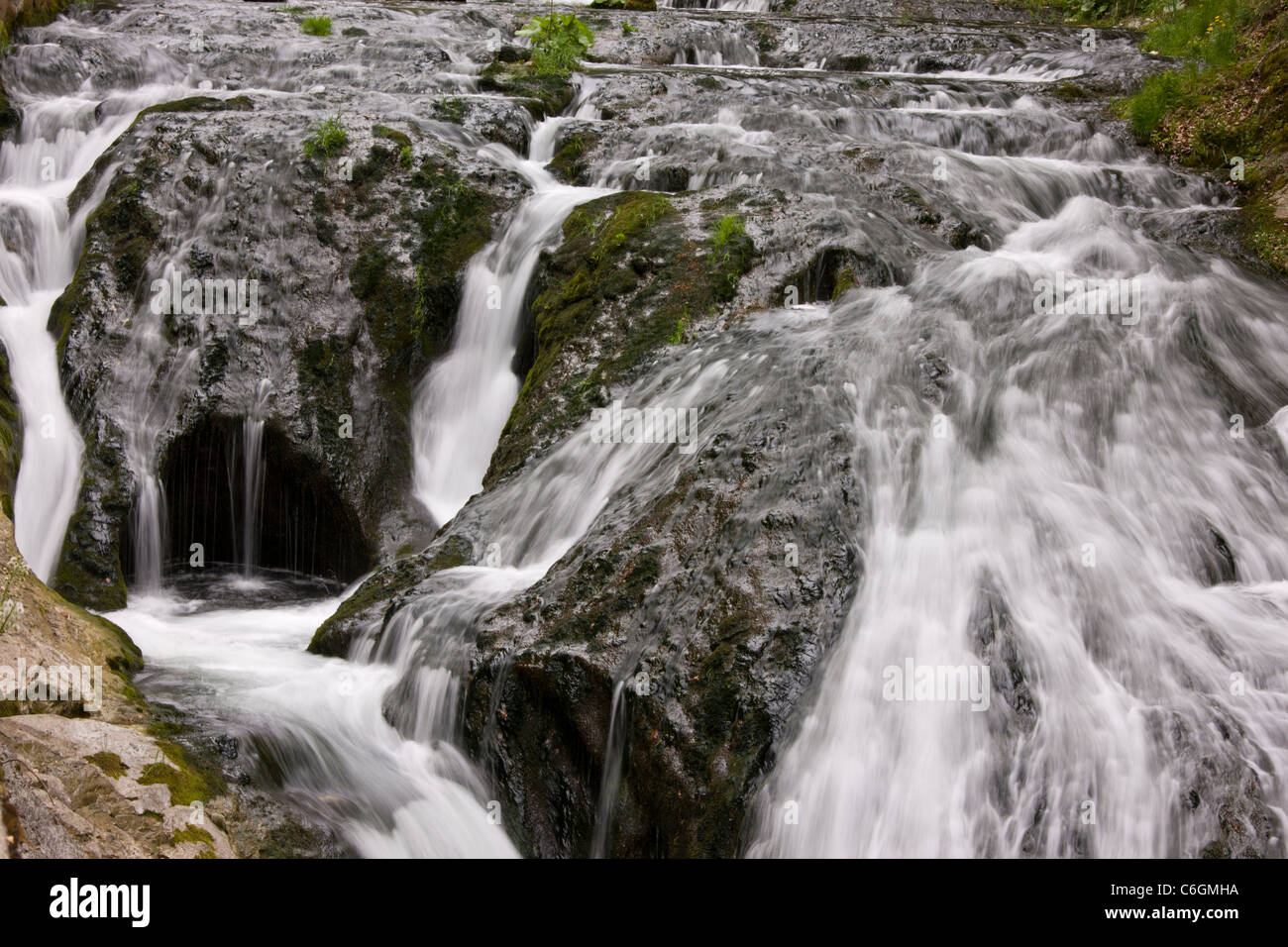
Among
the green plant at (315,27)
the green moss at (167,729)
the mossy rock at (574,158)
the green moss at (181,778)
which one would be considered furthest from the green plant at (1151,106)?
the green moss at (181,778)

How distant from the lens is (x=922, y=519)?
568cm

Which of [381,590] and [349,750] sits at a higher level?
[381,590]

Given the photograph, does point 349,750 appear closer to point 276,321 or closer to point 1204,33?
point 276,321

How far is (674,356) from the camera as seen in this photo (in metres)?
7.46

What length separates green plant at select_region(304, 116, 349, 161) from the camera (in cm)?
980

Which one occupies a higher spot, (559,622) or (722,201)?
(722,201)

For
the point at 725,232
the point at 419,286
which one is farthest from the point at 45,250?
the point at 725,232

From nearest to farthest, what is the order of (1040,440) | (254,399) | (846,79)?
(1040,440) → (254,399) → (846,79)

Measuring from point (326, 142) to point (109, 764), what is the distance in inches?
283

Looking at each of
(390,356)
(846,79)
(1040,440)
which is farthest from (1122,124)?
(390,356)

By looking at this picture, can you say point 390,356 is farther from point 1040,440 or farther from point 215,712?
point 1040,440

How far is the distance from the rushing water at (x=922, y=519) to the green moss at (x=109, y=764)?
90 cm

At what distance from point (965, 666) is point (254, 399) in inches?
234

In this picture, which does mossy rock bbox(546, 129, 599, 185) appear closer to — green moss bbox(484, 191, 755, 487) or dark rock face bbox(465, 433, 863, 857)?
green moss bbox(484, 191, 755, 487)
